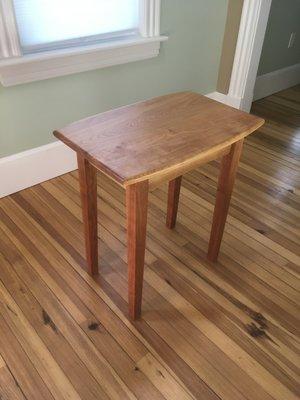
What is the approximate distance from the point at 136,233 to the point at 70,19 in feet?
3.90

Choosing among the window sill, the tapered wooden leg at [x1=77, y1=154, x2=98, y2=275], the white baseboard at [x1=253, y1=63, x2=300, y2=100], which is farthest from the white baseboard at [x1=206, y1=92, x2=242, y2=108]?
the tapered wooden leg at [x1=77, y1=154, x2=98, y2=275]

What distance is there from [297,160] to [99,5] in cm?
150

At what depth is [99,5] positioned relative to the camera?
174 cm

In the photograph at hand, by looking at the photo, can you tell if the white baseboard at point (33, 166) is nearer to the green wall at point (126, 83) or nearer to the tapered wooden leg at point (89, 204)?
the green wall at point (126, 83)

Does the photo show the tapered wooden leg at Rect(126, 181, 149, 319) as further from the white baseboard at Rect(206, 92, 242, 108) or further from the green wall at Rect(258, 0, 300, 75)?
the green wall at Rect(258, 0, 300, 75)

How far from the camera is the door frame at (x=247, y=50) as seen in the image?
2.27 meters

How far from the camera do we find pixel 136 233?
1.03 meters

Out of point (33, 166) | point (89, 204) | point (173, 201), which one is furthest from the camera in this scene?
point (33, 166)

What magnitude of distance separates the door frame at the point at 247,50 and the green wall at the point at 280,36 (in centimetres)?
47

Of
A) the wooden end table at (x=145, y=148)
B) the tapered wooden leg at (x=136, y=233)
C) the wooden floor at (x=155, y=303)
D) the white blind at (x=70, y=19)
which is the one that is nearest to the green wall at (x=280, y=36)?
the white blind at (x=70, y=19)

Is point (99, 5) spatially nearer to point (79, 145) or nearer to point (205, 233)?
point (79, 145)

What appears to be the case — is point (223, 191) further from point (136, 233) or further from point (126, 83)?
point (126, 83)

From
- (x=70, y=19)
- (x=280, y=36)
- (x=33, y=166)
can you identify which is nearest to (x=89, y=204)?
(x=33, y=166)

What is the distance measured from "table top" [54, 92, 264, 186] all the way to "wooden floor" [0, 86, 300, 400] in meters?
0.62
